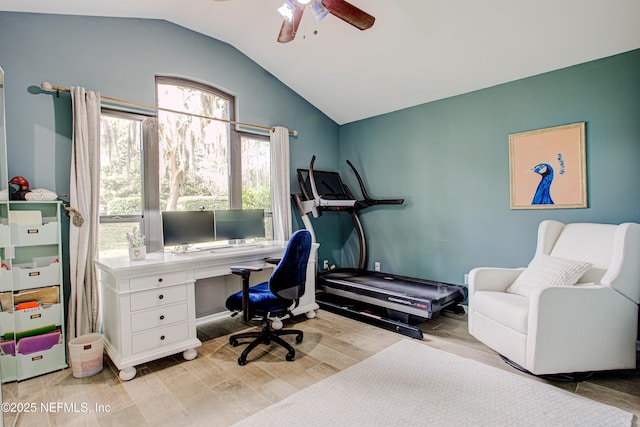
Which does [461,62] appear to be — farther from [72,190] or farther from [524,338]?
[72,190]

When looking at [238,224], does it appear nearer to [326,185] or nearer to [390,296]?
[326,185]

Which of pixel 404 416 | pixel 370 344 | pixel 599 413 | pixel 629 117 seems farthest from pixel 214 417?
pixel 629 117

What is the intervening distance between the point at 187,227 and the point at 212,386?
1.44 meters

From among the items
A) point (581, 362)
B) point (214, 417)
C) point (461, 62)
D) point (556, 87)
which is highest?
point (461, 62)

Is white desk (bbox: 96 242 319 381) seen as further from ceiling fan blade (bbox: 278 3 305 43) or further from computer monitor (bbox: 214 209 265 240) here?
ceiling fan blade (bbox: 278 3 305 43)

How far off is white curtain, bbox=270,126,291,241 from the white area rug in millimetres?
2028

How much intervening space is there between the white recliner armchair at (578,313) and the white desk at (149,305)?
237 cm

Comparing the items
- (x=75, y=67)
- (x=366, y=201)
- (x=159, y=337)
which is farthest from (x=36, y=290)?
(x=366, y=201)

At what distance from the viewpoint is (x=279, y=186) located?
400 centimetres

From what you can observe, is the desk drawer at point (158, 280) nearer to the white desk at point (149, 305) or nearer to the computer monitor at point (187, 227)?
the white desk at point (149, 305)

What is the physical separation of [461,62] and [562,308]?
96.5 inches

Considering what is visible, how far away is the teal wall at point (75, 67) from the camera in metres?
2.50

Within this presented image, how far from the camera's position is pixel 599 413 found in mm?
1818

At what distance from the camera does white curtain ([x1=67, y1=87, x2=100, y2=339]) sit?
2.58 m
